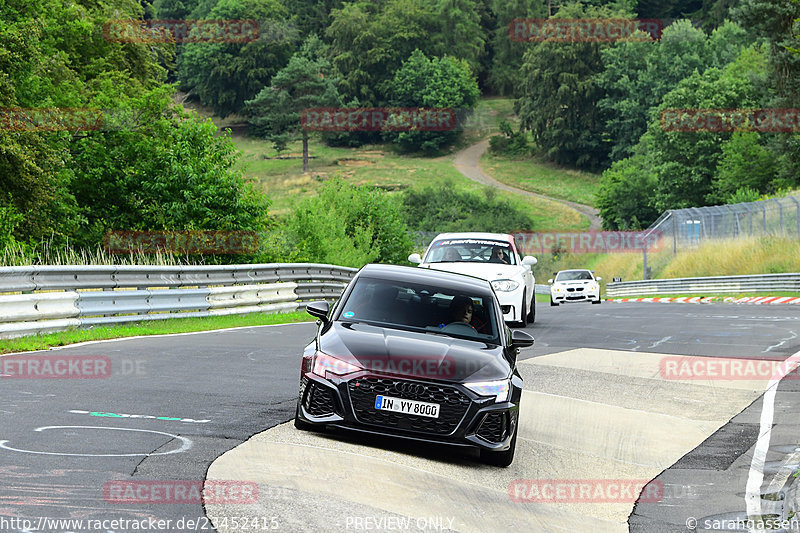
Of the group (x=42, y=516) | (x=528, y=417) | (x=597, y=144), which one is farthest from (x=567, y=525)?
(x=597, y=144)

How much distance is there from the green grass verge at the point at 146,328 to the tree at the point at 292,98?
106259mm

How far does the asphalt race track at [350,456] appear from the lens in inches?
233

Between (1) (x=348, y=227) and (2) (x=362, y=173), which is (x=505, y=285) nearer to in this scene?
(1) (x=348, y=227)

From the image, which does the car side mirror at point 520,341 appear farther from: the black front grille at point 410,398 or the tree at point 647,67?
the tree at point 647,67

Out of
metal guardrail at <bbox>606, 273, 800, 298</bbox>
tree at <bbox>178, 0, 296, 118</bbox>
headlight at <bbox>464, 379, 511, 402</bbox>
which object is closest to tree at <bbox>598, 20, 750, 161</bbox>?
tree at <bbox>178, 0, 296, 118</bbox>

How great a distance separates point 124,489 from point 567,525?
2.68m

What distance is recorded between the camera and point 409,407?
25.4ft

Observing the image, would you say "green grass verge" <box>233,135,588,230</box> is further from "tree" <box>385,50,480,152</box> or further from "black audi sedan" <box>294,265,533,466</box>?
"black audi sedan" <box>294,265,533,466</box>

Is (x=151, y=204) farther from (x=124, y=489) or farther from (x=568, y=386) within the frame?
(x=124, y=489)

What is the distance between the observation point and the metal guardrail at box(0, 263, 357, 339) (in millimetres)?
14711

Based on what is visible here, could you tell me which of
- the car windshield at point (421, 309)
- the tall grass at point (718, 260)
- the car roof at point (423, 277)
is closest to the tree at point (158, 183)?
the tall grass at point (718, 260)

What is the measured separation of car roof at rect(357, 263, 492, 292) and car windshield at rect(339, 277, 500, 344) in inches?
3.2

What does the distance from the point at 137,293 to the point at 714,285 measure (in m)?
32.6

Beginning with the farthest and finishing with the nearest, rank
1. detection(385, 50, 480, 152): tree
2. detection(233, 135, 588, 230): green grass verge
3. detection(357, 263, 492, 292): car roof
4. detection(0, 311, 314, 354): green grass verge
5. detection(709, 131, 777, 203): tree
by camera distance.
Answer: detection(385, 50, 480, 152): tree, detection(233, 135, 588, 230): green grass verge, detection(709, 131, 777, 203): tree, detection(0, 311, 314, 354): green grass verge, detection(357, 263, 492, 292): car roof
